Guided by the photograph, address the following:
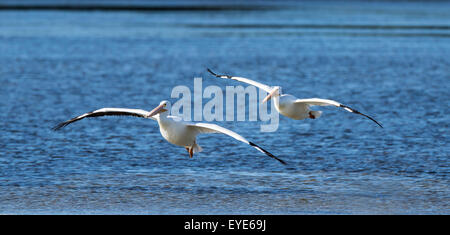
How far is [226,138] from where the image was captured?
73.4 ft

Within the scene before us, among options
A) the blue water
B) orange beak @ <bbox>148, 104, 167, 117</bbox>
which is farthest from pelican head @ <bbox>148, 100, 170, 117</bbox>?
the blue water

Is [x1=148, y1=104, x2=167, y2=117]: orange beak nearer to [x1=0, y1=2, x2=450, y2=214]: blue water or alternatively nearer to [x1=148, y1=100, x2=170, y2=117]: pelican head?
[x1=148, y1=100, x2=170, y2=117]: pelican head

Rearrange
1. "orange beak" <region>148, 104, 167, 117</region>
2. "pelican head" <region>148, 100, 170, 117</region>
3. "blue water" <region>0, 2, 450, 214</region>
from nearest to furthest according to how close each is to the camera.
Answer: "orange beak" <region>148, 104, 167, 117</region>
"pelican head" <region>148, 100, 170, 117</region>
"blue water" <region>0, 2, 450, 214</region>

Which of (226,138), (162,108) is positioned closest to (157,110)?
(162,108)

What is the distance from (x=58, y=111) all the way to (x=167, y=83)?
8156 millimetres

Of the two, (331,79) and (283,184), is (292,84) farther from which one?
(283,184)

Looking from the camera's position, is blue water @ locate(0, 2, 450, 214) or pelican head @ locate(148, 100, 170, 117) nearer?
pelican head @ locate(148, 100, 170, 117)

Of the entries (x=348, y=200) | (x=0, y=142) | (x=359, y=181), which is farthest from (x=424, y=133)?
(x=0, y=142)

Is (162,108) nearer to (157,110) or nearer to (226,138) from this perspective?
(157,110)

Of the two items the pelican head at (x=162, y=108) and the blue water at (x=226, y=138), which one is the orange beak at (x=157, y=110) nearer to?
the pelican head at (x=162, y=108)

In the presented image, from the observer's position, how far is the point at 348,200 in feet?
52.3

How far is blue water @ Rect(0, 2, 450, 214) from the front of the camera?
1620 cm

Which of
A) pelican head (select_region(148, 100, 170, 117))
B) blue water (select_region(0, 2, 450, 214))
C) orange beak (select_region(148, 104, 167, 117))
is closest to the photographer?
orange beak (select_region(148, 104, 167, 117))

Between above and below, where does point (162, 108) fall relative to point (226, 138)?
above
